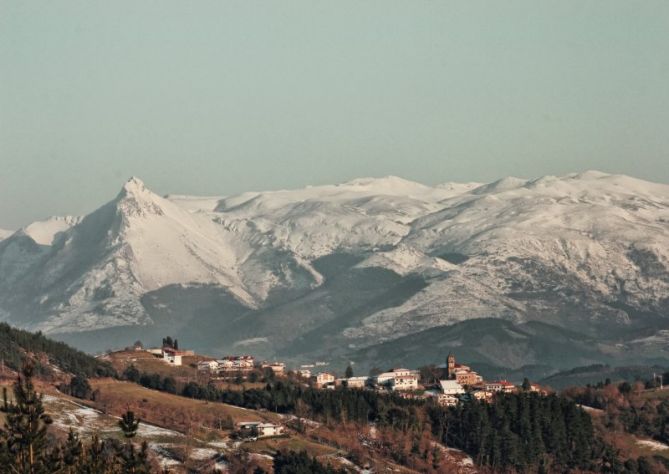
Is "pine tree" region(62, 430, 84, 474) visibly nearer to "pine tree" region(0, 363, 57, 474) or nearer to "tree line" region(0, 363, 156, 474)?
"tree line" region(0, 363, 156, 474)

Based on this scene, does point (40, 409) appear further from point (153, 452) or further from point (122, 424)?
point (153, 452)

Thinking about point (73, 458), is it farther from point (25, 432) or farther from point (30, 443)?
point (25, 432)

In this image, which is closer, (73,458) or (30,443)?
(30,443)

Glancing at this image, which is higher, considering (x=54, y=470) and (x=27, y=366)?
(x=27, y=366)

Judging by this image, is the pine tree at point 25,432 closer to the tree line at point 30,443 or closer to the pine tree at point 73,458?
the tree line at point 30,443

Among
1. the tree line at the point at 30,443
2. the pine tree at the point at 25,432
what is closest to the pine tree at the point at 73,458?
the tree line at the point at 30,443

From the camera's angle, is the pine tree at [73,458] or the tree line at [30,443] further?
the pine tree at [73,458]

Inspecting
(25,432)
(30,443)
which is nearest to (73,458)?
(30,443)

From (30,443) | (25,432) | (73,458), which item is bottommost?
(73,458)

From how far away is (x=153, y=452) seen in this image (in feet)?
620

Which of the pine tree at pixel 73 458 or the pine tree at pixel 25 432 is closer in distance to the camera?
the pine tree at pixel 25 432

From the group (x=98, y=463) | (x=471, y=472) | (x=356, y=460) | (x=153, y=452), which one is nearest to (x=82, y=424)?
(x=153, y=452)

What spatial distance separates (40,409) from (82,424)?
9780 cm

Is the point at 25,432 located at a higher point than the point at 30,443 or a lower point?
higher
